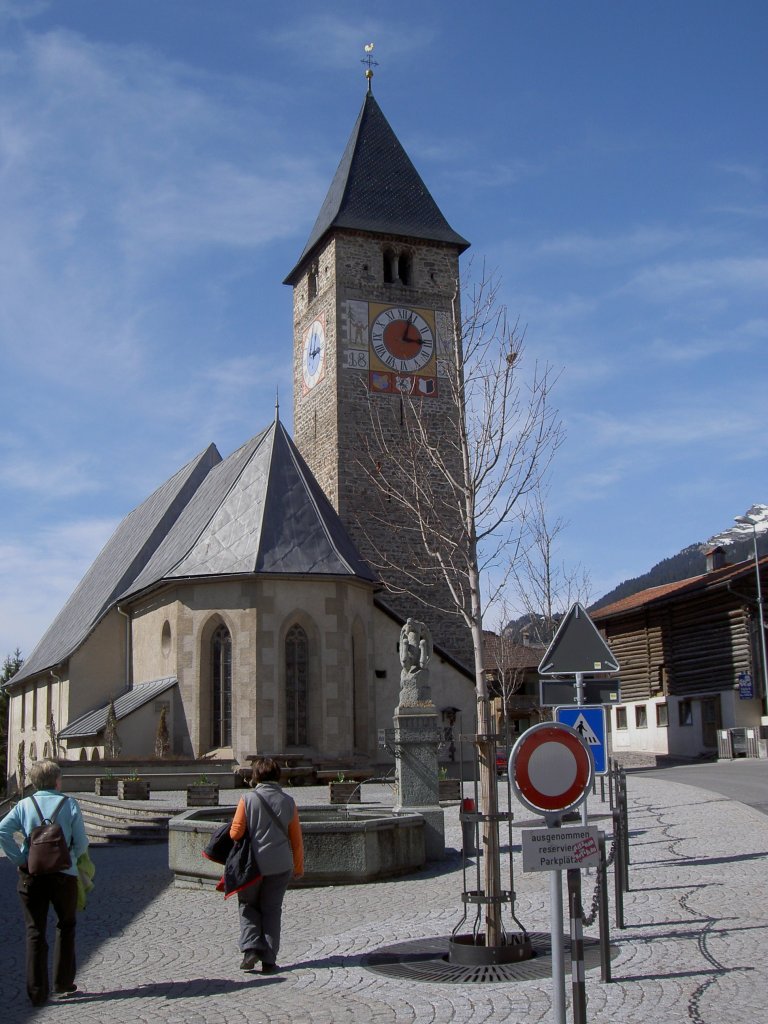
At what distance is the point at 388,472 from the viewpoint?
129 ft

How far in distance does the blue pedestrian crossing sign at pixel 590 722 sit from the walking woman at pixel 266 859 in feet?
8.04

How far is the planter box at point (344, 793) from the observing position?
61.9 ft

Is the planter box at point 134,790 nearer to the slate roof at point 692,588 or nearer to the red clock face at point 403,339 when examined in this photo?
the slate roof at point 692,588

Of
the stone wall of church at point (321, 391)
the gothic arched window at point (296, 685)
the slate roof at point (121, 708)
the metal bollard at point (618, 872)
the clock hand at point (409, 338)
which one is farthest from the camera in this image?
the clock hand at point (409, 338)

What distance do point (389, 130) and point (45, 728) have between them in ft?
82.1

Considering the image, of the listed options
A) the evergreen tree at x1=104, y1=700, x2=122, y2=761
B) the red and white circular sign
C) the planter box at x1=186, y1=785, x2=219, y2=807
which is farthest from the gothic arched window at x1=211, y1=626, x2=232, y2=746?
the red and white circular sign

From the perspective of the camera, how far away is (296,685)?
28719 millimetres

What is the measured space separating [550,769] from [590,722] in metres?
3.83

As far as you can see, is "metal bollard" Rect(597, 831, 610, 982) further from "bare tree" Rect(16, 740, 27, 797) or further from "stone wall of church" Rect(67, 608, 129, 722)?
"bare tree" Rect(16, 740, 27, 797)

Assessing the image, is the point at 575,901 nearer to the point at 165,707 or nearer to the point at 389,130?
the point at 165,707

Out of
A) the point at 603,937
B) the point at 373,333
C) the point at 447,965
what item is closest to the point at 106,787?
the point at 447,965

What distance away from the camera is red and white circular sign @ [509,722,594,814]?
19.3 feet

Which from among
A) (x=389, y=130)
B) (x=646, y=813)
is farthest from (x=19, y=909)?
(x=389, y=130)

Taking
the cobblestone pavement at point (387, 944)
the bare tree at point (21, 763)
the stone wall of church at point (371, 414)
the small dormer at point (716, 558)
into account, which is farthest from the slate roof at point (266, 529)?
the small dormer at point (716, 558)
